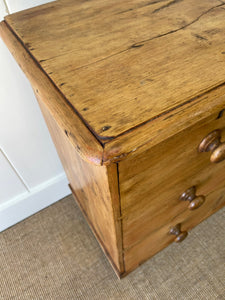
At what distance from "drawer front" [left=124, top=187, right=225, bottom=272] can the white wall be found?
51 centimetres

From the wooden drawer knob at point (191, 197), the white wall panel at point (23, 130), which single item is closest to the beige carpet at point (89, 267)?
the white wall panel at point (23, 130)

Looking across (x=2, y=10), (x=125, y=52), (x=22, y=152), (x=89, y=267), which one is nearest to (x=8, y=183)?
(x=22, y=152)

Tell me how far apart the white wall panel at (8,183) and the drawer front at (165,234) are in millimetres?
551

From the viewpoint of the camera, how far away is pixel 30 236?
3.79 ft

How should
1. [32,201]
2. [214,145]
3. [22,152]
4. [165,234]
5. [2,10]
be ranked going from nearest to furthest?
[214,145], [2,10], [165,234], [22,152], [32,201]

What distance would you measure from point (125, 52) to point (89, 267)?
865 millimetres

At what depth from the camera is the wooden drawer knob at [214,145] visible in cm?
53

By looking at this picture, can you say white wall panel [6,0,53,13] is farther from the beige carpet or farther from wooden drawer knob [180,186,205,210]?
the beige carpet

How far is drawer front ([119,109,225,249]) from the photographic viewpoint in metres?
0.48

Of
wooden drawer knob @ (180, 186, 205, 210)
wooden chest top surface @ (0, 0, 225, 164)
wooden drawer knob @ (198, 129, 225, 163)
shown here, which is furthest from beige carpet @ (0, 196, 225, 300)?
wooden chest top surface @ (0, 0, 225, 164)

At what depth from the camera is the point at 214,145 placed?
1.81ft

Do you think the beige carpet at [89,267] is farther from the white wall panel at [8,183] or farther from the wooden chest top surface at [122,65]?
the wooden chest top surface at [122,65]

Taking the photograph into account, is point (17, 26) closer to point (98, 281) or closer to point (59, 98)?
point (59, 98)

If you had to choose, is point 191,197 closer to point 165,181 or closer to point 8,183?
point 165,181
